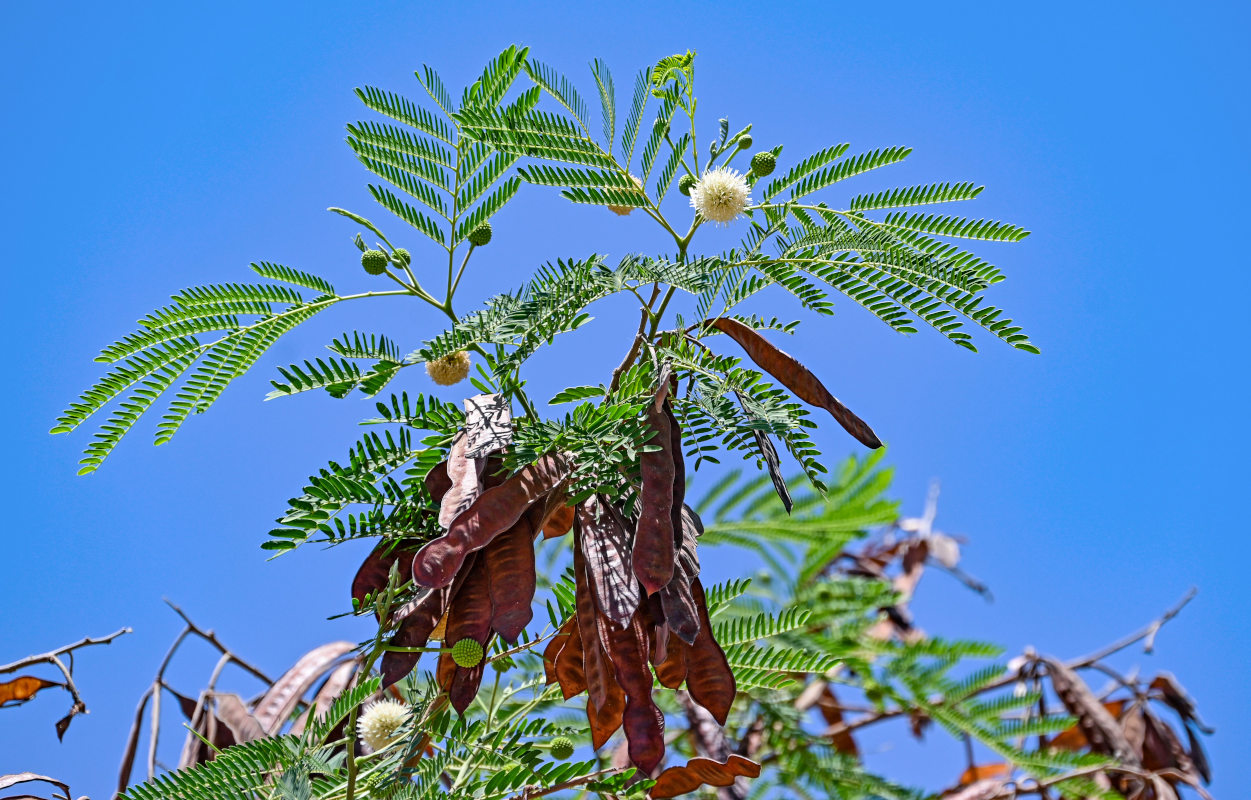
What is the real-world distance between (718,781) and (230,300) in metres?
1.21

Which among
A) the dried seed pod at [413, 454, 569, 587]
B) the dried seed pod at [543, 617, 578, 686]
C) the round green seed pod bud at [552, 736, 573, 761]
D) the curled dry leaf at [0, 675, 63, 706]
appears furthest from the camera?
the curled dry leaf at [0, 675, 63, 706]

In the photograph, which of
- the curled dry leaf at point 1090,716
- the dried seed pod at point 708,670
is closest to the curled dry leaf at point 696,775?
the dried seed pod at point 708,670

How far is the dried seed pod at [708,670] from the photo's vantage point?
1.79 meters

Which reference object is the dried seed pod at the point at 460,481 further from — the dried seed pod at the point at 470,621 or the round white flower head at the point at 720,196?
the round white flower head at the point at 720,196

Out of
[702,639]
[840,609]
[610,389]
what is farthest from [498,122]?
[840,609]

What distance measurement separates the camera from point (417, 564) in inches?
62.0

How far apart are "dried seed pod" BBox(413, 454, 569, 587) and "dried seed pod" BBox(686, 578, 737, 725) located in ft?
1.01

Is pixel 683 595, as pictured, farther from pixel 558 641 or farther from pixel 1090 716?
pixel 1090 716

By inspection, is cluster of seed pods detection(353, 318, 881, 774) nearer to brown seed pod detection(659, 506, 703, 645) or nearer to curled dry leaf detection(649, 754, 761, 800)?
brown seed pod detection(659, 506, 703, 645)

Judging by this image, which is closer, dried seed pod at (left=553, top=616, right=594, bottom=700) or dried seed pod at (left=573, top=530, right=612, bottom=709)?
dried seed pod at (left=573, top=530, right=612, bottom=709)

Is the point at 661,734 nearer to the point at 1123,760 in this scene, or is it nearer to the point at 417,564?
the point at 417,564

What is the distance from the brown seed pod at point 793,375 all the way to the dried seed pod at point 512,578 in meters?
0.50

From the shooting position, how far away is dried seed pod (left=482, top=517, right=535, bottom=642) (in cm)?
165

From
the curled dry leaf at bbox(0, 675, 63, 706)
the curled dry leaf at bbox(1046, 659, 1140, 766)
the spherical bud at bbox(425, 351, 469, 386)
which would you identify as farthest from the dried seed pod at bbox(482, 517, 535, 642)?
the curled dry leaf at bbox(1046, 659, 1140, 766)
